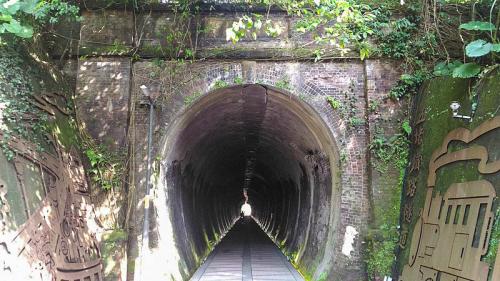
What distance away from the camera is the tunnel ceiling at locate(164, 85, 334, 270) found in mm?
9875

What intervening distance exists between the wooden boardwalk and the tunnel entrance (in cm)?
38

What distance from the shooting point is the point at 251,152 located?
17.8m

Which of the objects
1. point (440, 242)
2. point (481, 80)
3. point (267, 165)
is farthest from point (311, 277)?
point (267, 165)

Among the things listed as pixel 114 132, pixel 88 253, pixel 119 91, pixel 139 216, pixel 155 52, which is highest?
pixel 155 52

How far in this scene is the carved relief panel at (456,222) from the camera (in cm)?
570

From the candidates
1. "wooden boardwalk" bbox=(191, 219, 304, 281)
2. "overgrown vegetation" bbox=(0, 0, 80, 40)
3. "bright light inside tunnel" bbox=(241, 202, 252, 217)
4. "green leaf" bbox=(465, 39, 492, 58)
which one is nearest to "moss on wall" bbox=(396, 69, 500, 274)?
"green leaf" bbox=(465, 39, 492, 58)

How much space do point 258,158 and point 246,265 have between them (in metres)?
6.84

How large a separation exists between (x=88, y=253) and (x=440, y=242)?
5535 millimetres

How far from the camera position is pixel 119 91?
9188 mm

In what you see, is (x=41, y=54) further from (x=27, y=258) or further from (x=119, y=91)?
(x=27, y=258)

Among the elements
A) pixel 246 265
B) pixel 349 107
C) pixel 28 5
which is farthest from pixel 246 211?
pixel 28 5

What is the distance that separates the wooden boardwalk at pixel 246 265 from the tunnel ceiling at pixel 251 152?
78cm

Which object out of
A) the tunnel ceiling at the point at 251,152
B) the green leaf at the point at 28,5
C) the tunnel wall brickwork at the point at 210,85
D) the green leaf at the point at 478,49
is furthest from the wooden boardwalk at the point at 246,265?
the green leaf at the point at 28,5

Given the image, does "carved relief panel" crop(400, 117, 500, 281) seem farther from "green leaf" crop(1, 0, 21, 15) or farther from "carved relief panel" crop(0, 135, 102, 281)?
"green leaf" crop(1, 0, 21, 15)
